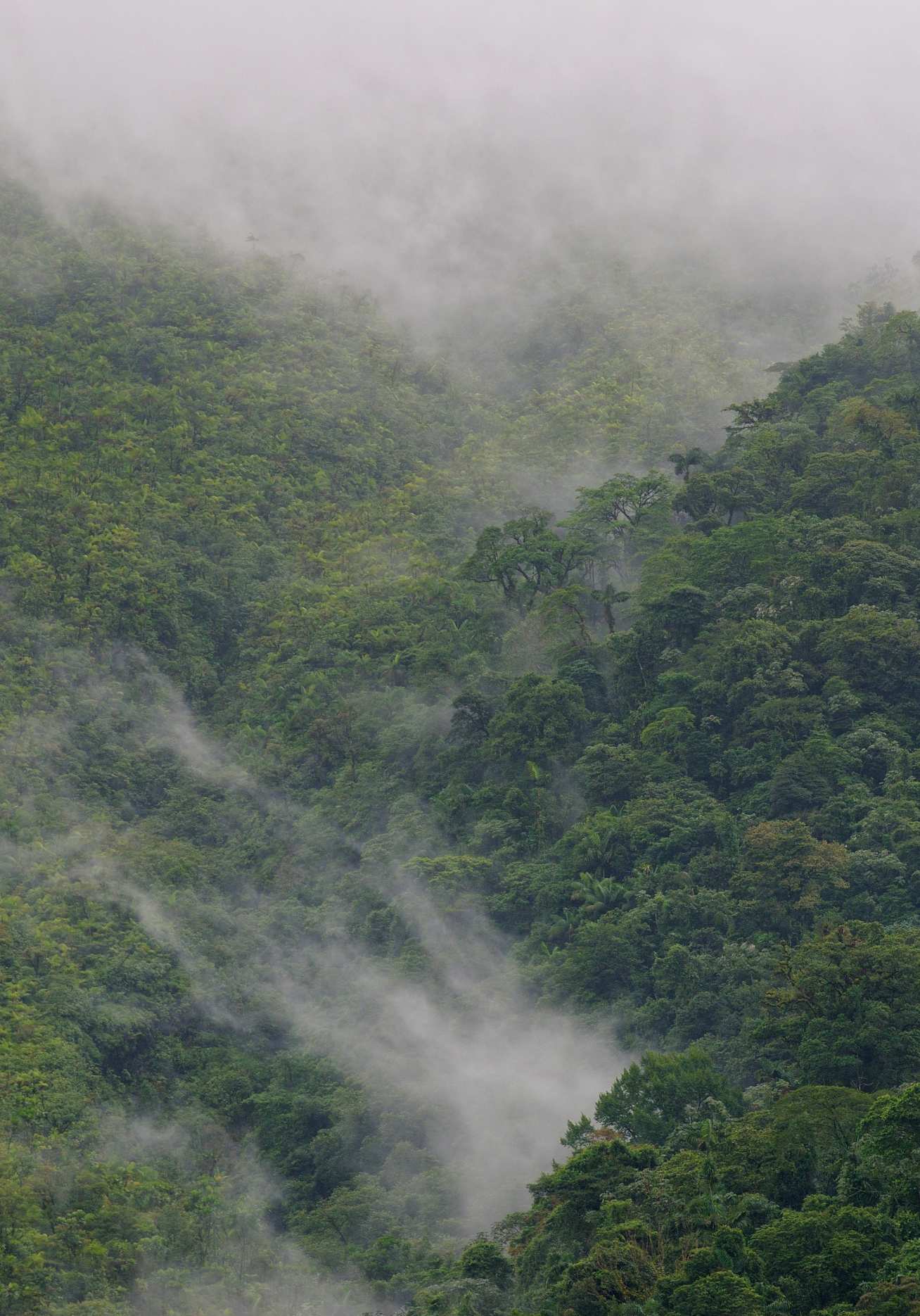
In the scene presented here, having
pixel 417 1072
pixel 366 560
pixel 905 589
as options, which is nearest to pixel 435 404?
pixel 366 560

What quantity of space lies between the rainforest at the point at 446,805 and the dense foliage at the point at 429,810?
0.35 feet

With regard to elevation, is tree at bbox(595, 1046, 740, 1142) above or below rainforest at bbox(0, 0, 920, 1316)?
below

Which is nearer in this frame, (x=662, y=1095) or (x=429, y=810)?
(x=662, y=1095)

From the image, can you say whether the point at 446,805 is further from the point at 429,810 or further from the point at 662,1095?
the point at 662,1095

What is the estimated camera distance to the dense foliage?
85.8 ft

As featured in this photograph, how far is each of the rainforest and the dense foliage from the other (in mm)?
107

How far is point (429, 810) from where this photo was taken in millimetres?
42062

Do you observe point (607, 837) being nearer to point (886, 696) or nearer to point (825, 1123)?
point (886, 696)

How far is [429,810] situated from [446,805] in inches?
29.1

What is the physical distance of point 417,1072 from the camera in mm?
35375

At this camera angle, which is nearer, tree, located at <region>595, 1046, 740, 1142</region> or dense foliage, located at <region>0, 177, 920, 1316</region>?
dense foliage, located at <region>0, 177, 920, 1316</region>

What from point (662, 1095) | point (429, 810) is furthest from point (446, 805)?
point (662, 1095)

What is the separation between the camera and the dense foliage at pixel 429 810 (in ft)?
85.8

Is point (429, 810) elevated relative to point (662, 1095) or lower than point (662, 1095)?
elevated
